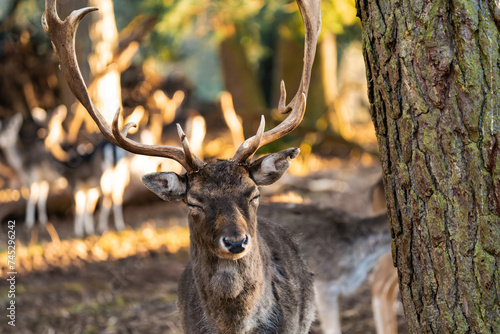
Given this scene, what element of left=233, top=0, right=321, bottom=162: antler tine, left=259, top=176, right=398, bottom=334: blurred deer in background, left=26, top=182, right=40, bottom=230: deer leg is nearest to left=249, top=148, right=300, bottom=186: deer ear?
left=233, top=0, right=321, bottom=162: antler tine

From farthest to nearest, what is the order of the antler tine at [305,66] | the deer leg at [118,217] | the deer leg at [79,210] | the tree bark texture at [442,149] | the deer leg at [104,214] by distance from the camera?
the deer leg at [104,214] < the deer leg at [118,217] < the deer leg at [79,210] < the antler tine at [305,66] < the tree bark texture at [442,149]

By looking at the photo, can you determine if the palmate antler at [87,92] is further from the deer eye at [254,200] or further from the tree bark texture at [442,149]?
the tree bark texture at [442,149]

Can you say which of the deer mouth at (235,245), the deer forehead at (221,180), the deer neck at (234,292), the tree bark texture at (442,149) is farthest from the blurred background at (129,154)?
the tree bark texture at (442,149)

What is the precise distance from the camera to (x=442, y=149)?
112 inches

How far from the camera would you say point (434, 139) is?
285 centimetres

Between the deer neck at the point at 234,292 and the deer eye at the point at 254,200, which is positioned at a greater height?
the deer eye at the point at 254,200

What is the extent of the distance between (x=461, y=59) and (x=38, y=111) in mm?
12612

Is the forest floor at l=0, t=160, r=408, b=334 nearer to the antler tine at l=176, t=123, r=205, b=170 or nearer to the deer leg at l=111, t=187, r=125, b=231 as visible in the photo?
the deer leg at l=111, t=187, r=125, b=231

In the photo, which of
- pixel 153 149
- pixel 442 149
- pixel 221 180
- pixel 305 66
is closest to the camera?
pixel 442 149

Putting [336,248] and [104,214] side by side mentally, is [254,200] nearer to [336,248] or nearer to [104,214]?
[336,248]

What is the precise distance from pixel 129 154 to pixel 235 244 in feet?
33.5

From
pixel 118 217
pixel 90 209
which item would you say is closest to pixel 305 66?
pixel 118 217

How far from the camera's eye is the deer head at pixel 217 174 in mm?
3490

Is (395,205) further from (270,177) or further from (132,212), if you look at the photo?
(132,212)
